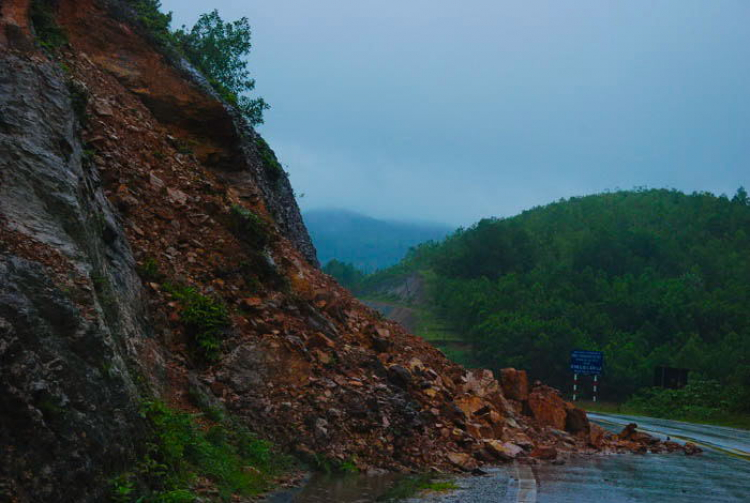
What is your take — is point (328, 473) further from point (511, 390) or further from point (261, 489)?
point (511, 390)

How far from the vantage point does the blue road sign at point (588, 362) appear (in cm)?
3862

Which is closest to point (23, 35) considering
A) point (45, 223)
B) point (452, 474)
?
point (45, 223)

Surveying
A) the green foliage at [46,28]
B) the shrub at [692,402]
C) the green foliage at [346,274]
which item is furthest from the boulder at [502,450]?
the green foliage at [346,274]

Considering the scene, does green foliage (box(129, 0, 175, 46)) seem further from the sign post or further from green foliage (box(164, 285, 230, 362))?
the sign post

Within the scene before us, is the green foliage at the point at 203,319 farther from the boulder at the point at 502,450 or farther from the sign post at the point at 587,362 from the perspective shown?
the sign post at the point at 587,362

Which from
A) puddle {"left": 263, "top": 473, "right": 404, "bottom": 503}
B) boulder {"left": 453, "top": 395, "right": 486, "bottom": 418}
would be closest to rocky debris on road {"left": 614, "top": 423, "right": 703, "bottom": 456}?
boulder {"left": 453, "top": 395, "right": 486, "bottom": 418}

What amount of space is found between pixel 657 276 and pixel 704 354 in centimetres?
2933

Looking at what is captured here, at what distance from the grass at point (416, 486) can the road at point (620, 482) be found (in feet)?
0.77

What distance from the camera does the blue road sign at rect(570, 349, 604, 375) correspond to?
1521 inches

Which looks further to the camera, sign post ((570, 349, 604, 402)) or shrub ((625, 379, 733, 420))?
sign post ((570, 349, 604, 402))

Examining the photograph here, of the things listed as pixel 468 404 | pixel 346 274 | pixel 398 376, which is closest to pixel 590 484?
pixel 398 376

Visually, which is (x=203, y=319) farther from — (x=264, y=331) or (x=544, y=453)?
(x=544, y=453)

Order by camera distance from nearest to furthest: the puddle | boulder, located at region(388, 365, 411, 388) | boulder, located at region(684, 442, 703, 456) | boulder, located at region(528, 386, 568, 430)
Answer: the puddle
boulder, located at region(388, 365, 411, 388)
boulder, located at region(684, 442, 703, 456)
boulder, located at region(528, 386, 568, 430)

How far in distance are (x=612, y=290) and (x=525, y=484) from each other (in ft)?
244
